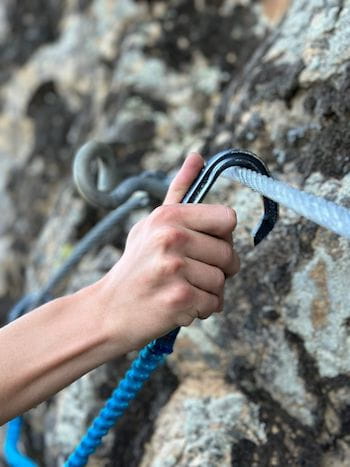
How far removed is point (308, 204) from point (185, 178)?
0.69ft

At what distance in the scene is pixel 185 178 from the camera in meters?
0.81

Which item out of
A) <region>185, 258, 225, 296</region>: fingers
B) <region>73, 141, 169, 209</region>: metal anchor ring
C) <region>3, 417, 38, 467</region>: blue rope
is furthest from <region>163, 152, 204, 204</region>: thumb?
<region>3, 417, 38, 467</region>: blue rope

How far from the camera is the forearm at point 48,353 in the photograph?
72 centimetres

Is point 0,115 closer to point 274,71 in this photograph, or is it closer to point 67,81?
point 67,81

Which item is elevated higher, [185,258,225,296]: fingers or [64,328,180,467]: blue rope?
[64,328,180,467]: blue rope

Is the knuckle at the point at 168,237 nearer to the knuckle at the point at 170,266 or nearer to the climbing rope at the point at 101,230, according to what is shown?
the knuckle at the point at 170,266

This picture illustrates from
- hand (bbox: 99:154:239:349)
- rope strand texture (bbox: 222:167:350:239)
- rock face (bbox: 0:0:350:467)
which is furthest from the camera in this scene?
rock face (bbox: 0:0:350:467)

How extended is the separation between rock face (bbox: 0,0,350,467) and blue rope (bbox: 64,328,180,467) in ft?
0.57

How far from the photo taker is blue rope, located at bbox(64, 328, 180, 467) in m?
0.84

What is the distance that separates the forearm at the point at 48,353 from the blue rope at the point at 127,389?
0.11 m

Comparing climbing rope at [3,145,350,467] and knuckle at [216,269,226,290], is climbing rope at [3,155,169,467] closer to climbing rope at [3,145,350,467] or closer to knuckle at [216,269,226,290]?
climbing rope at [3,145,350,467]

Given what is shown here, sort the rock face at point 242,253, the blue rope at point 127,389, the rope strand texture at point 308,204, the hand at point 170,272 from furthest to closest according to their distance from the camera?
the rock face at point 242,253 < the blue rope at point 127,389 < the hand at point 170,272 < the rope strand texture at point 308,204

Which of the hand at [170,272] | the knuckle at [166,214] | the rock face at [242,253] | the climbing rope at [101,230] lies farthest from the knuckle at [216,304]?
the climbing rope at [101,230]

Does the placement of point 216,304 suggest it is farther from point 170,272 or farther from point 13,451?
point 13,451
